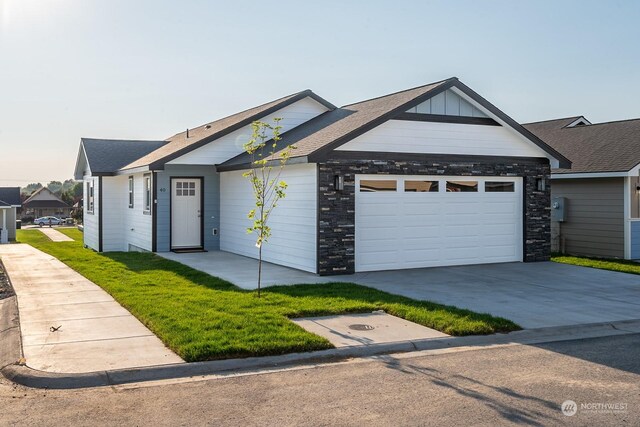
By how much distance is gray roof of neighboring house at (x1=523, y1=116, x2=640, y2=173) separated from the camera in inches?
717

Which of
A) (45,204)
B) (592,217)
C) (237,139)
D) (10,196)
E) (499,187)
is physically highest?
(237,139)

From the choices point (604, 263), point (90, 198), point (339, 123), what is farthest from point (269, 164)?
point (90, 198)

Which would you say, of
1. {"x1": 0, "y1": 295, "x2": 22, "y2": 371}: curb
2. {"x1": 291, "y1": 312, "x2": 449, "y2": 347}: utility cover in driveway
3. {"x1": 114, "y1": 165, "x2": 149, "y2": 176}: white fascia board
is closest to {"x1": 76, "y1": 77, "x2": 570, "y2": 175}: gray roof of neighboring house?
{"x1": 114, "y1": 165, "x2": 149, "y2": 176}: white fascia board

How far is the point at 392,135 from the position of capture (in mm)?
14523

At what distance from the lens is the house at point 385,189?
13.9m

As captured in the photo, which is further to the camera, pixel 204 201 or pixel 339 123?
pixel 204 201

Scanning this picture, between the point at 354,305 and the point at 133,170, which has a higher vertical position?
the point at 133,170

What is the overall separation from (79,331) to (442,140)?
962 centimetres

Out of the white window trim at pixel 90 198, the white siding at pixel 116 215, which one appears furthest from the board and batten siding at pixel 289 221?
the white window trim at pixel 90 198

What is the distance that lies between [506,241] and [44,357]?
12010 mm

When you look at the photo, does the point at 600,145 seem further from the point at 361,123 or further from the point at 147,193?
the point at 147,193

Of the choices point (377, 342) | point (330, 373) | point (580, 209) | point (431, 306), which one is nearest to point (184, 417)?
point (330, 373)

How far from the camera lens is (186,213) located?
19125 millimetres

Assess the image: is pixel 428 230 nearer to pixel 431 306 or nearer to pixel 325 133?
pixel 325 133
